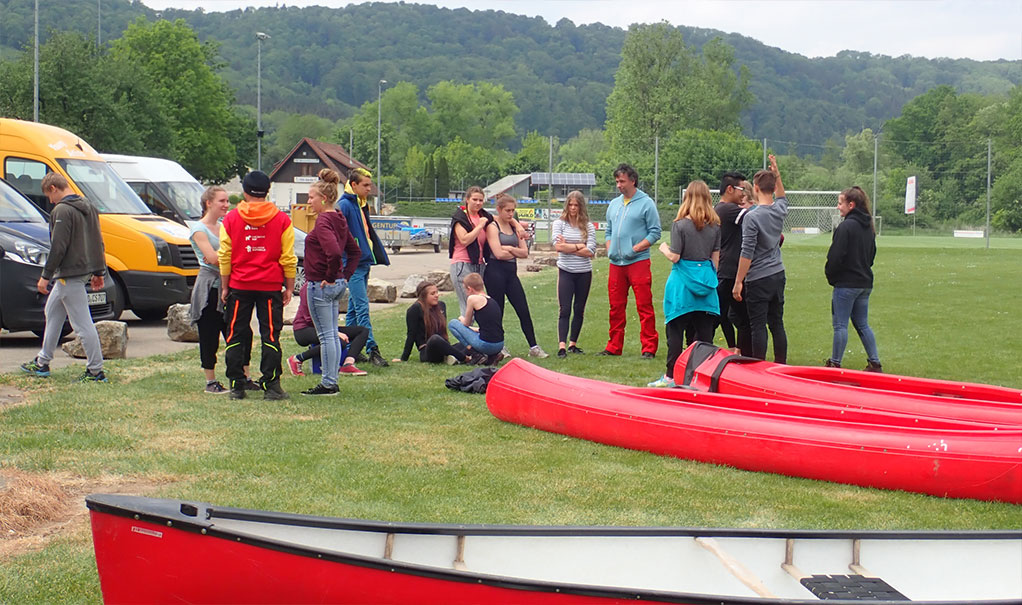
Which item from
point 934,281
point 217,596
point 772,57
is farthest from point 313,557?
point 772,57

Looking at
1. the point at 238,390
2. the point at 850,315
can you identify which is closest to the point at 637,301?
the point at 850,315

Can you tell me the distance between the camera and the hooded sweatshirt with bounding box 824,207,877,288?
34.8 feet

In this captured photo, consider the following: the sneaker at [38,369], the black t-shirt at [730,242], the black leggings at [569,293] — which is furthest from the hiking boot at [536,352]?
the sneaker at [38,369]

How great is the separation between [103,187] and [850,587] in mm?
14653

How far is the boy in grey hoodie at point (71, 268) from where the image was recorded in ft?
31.1

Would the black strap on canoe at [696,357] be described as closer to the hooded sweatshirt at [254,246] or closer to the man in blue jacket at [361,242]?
the hooded sweatshirt at [254,246]

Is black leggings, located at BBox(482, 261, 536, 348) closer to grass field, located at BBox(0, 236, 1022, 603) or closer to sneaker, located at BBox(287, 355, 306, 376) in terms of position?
grass field, located at BBox(0, 236, 1022, 603)

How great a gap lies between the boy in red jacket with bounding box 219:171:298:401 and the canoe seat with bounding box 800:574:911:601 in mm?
5481

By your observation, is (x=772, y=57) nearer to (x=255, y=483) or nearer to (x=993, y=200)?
(x=993, y=200)

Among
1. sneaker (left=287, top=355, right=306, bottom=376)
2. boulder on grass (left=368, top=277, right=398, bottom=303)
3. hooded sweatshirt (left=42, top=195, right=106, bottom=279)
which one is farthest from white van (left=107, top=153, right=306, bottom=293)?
hooded sweatshirt (left=42, top=195, right=106, bottom=279)

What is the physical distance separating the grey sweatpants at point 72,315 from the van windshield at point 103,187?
6101mm

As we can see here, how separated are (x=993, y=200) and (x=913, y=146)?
46.4ft

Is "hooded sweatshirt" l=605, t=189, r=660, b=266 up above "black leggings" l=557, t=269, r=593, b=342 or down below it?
above

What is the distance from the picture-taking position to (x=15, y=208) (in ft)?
45.0
